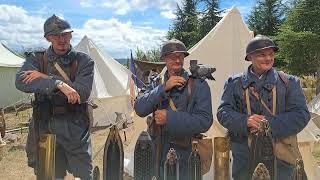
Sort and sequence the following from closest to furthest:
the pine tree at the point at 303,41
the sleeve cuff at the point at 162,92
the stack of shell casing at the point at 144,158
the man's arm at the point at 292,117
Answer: the stack of shell casing at the point at 144,158 → the man's arm at the point at 292,117 → the sleeve cuff at the point at 162,92 → the pine tree at the point at 303,41

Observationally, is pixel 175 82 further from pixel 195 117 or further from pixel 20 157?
pixel 20 157

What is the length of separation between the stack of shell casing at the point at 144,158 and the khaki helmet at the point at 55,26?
62.0 inches

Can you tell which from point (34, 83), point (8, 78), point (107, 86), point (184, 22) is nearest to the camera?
point (34, 83)

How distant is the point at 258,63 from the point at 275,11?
1247 inches

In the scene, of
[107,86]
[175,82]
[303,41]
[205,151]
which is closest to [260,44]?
[175,82]

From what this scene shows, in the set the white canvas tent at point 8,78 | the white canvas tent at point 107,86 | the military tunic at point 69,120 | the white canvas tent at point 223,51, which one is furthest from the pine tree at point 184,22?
the military tunic at point 69,120

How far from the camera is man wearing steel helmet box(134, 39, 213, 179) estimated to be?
291 cm

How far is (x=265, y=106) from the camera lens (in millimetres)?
2967

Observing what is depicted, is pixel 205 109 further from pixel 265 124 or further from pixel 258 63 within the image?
pixel 265 124

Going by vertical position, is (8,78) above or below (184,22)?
below

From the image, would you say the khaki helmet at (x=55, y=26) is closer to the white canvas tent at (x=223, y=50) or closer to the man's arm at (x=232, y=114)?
the man's arm at (x=232, y=114)

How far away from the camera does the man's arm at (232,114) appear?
2.87 meters

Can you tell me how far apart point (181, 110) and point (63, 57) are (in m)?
1.08

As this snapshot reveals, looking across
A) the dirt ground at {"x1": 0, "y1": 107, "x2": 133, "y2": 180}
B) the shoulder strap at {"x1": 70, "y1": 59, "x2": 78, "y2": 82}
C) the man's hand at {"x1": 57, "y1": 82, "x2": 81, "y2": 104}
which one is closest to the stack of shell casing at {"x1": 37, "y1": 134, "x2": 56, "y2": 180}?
the man's hand at {"x1": 57, "y1": 82, "x2": 81, "y2": 104}
